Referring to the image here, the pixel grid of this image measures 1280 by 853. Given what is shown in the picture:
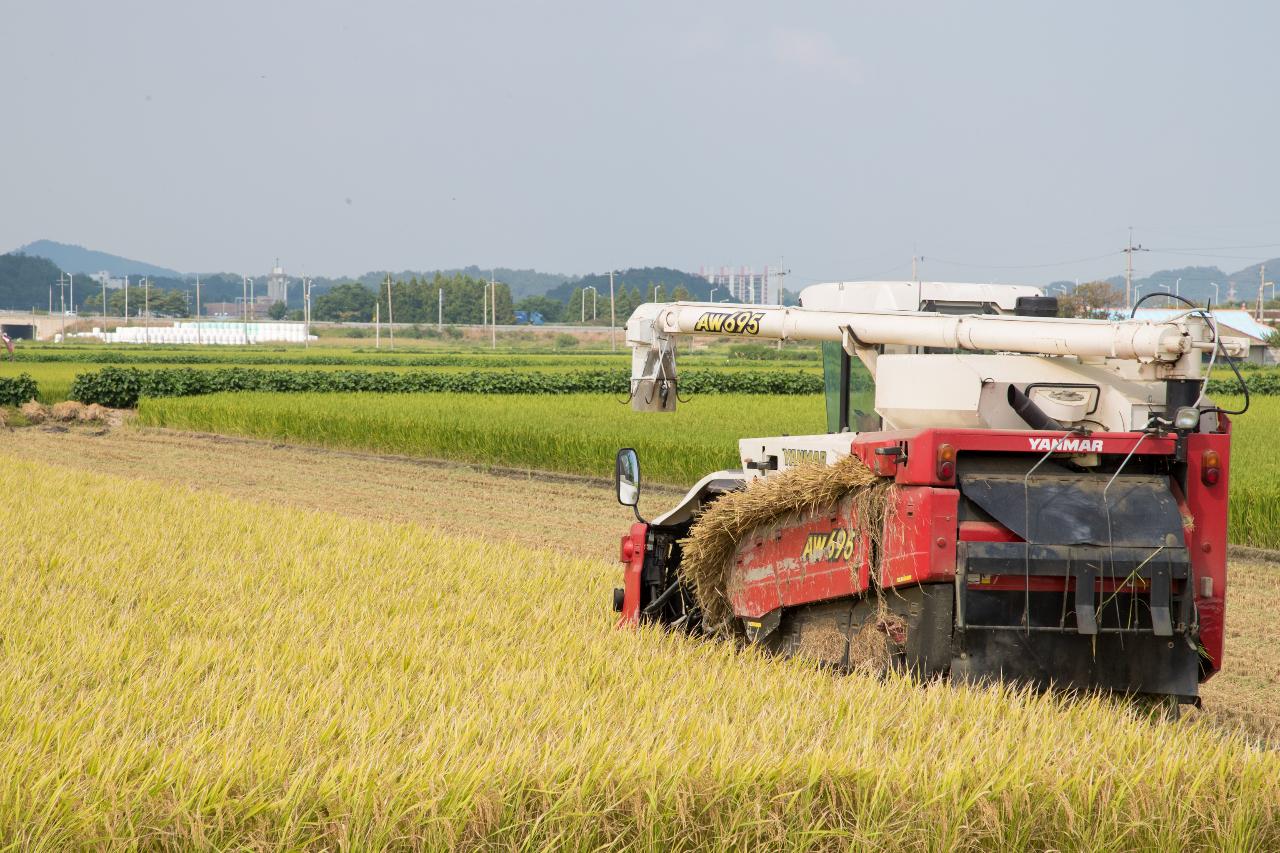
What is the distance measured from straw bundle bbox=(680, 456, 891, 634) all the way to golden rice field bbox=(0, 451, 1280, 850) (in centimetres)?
41

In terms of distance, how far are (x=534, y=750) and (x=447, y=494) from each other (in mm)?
14701

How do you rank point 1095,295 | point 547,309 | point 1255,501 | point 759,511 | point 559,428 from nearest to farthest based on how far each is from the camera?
point 759,511 → point 1255,501 → point 559,428 → point 1095,295 → point 547,309

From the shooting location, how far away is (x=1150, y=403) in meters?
5.84

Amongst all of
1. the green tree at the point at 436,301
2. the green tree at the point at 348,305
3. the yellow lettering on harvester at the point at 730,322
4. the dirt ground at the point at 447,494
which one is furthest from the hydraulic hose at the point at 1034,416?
the green tree at the point at 348,305

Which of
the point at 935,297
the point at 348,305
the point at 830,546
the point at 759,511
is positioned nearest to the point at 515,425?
the point at 935,297

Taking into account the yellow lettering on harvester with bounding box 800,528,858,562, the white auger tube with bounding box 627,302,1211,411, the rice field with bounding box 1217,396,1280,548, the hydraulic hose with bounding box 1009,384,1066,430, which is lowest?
the rice field with bounding box 1217,396,1280,548

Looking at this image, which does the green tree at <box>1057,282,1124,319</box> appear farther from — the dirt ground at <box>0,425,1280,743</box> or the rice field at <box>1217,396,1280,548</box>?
the rice field at <box>1217,396,1280,548</box>

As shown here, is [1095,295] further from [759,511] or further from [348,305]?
[348,305]

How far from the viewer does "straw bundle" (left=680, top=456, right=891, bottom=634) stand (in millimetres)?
5840

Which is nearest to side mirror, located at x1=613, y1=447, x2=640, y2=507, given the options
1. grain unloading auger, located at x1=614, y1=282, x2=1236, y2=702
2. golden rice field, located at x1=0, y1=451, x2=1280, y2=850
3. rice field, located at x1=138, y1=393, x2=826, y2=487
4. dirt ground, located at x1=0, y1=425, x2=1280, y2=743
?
grain unloading auger, located at x1=614, y1=282, x2=1236, y2=702

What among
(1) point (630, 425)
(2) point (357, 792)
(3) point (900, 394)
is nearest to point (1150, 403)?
(3) point (900, 394)

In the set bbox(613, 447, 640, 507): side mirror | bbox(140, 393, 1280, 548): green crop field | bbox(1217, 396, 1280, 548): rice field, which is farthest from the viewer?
bbox(140, 393, 1280, 548): green crop field

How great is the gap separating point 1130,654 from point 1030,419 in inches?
42.6

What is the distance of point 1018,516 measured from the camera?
5.50 metres
